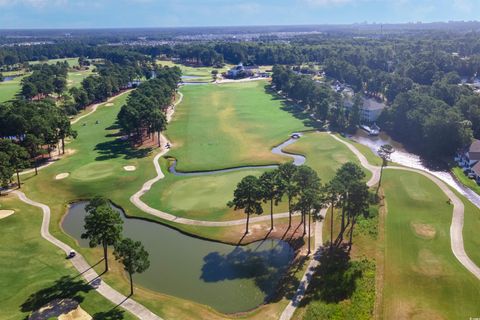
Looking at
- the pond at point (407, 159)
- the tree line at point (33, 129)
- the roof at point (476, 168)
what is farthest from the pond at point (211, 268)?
the roof at point (476, 168)

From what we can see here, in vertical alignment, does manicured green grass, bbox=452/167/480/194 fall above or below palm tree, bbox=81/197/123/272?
below

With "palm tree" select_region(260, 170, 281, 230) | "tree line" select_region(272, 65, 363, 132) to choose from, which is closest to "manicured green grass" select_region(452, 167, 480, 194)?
"tree line" select_region(272, 65, 363, 132)

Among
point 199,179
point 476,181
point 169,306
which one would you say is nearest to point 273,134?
point 199,179

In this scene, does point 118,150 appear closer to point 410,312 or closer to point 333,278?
point 333,278

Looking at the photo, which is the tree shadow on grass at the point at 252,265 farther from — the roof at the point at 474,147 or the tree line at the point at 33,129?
the roof at the point at 474,147

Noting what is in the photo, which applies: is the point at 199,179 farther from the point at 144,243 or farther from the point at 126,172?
the point at 144,243

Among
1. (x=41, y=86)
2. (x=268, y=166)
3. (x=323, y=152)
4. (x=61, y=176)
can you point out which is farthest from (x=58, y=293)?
(x=41, y=86)

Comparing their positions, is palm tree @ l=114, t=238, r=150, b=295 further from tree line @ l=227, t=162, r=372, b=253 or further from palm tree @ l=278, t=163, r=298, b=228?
palm tree @ l=278, t=163, r=298, b=228

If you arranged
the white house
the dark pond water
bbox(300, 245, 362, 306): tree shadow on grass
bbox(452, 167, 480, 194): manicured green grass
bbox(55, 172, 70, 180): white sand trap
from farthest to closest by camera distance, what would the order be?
the dark pond water, bbox(55, 172, 70, 180): white sand trap, the white house, bbox(452, 167, 480, 194): manicured green grass, bbox(300, 245, 362, 306): tree shadow on grass
